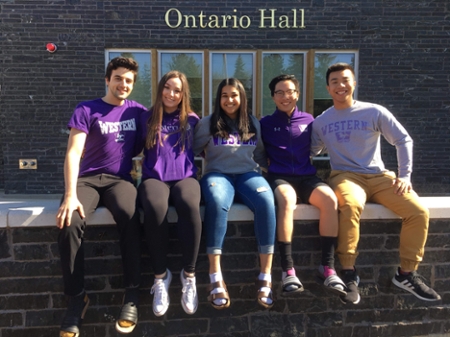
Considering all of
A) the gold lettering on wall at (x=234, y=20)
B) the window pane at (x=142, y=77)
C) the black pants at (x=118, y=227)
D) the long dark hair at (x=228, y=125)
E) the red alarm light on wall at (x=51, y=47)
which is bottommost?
the black pants at (x=118, y=227)

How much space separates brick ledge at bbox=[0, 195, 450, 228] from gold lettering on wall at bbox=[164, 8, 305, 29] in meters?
4.92

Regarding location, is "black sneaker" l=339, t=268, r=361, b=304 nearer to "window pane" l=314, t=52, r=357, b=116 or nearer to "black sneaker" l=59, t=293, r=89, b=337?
"black sneaker" l=59, t=293, r=89, b=337

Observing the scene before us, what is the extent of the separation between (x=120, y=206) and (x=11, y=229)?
920 millimetres

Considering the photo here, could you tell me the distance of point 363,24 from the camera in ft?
23.9

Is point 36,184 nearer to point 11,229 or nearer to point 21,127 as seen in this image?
point 21,127

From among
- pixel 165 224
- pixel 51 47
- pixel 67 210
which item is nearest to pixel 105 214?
pixel 67 210

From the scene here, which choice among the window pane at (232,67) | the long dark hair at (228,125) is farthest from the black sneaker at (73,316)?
the window pane at (232,67)

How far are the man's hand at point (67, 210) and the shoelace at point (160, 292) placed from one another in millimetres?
714

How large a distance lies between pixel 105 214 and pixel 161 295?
2.37 feet

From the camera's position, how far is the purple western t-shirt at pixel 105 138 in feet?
9.82

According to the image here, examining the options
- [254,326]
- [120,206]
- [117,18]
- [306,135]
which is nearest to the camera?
[120,206]

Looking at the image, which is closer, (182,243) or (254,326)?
(182,243)

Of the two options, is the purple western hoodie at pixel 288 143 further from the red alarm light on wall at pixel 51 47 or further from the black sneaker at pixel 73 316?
the red alarm light on wall at pixel 51 47

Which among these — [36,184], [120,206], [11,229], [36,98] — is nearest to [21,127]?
[36,98]
